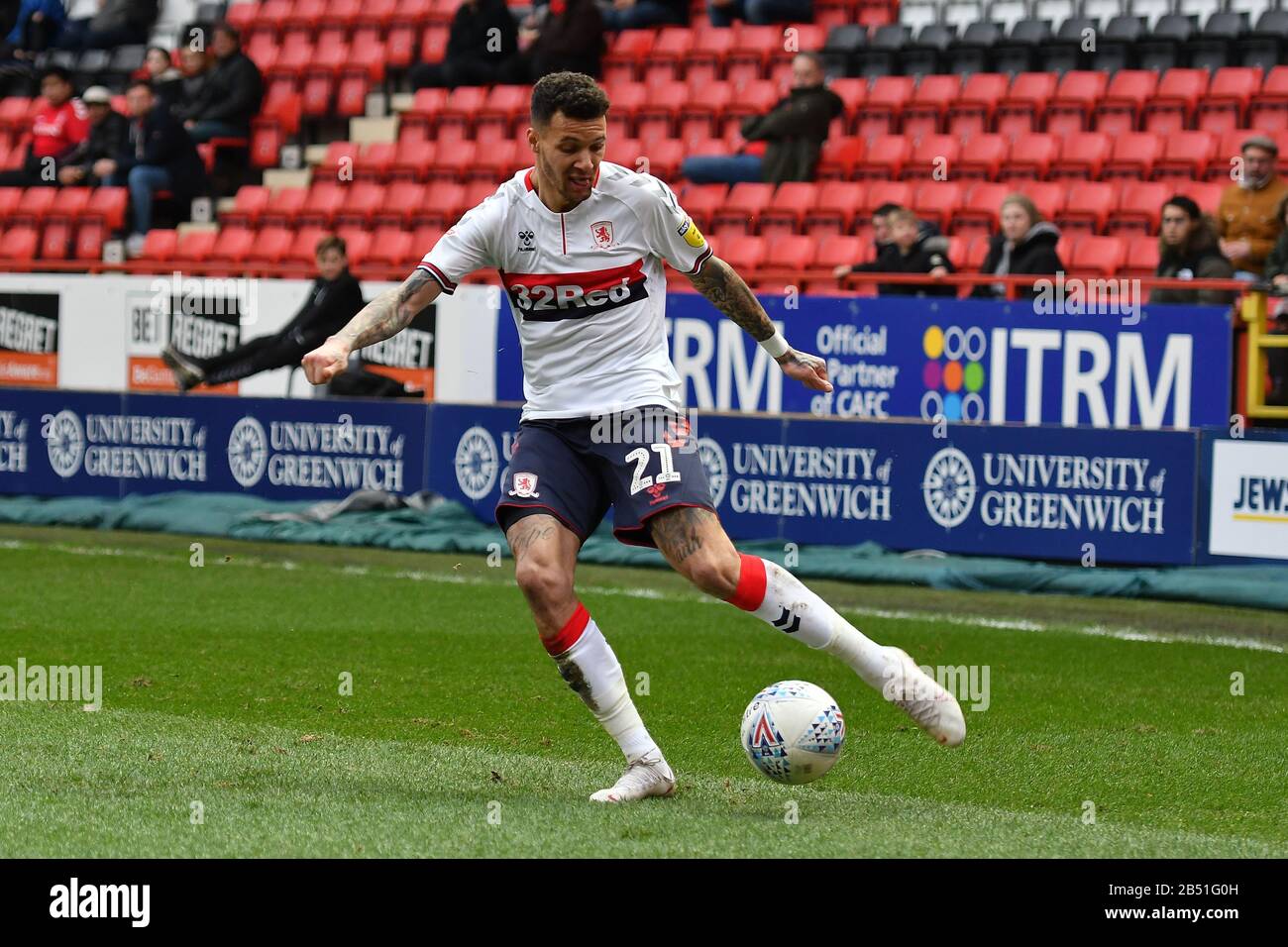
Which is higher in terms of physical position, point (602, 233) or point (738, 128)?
point (738, 128)

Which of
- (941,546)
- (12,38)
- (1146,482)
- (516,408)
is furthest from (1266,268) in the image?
(12,38)

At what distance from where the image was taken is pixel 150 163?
20.7m

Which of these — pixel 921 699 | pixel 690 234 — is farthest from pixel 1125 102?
pixel 921 699

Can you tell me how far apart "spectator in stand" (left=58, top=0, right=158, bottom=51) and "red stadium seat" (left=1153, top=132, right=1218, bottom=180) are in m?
13.8

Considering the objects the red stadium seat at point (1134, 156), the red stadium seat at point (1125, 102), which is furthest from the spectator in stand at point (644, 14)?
the red stadium seat at point (1134, 156)

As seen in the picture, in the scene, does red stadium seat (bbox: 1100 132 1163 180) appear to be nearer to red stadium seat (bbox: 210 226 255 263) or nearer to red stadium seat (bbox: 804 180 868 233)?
red stadium seat (bbox: 804 180 868 233)

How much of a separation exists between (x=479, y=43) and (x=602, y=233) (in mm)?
14785

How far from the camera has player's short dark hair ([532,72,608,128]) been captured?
20.3 ft

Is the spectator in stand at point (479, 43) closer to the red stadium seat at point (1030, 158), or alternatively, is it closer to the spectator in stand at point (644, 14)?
the spectator in stand at point (644, 14)

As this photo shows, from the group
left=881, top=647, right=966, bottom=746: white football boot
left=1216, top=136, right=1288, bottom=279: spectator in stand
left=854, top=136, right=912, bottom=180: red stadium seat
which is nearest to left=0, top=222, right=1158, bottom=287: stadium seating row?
left=854, top=136, right=912, bottom=180: red stadium seat

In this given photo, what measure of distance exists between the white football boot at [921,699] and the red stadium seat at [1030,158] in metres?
11.3

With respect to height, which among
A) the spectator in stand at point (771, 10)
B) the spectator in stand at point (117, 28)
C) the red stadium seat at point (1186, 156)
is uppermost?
the spectator in stand at point (117, 28)

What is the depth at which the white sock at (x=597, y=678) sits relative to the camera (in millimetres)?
6445

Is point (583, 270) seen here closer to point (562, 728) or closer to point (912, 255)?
point (562, 728)
